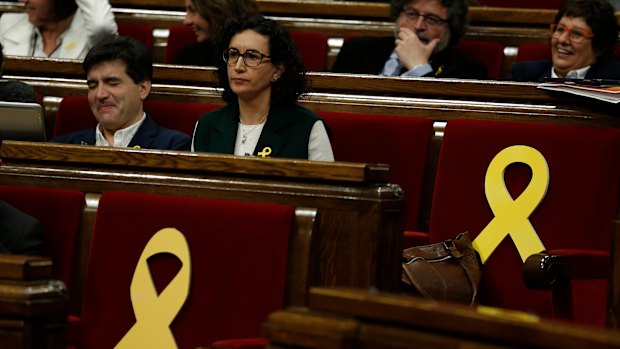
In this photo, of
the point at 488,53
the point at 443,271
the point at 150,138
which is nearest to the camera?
the point at 443,271

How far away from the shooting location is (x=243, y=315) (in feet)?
2.69

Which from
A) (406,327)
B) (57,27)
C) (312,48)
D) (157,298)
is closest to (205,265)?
(157,298)

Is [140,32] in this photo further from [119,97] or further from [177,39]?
[119,97]

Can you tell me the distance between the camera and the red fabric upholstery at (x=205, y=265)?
82 centimetres

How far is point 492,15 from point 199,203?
88 cm

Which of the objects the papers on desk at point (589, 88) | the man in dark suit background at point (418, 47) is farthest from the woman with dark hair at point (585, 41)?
the papers on desk at point (589, 88)

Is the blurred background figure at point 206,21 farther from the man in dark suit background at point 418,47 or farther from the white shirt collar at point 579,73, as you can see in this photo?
the white shirt collar at point 579,73

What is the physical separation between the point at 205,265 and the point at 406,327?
324mm

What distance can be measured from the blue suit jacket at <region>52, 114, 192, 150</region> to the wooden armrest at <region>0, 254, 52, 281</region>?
505 mm

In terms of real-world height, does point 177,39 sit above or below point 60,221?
above

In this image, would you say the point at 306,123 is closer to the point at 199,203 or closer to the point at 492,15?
the point at 199,203

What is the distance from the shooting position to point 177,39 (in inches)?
65.4

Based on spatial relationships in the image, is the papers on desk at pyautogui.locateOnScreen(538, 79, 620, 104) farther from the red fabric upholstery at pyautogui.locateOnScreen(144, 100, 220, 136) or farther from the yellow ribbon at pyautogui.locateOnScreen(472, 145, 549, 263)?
the red fabric upholstery at pyautogui.locateOnScreen(144, 100, 220, 136)

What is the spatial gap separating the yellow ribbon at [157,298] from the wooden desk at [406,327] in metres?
0.27
